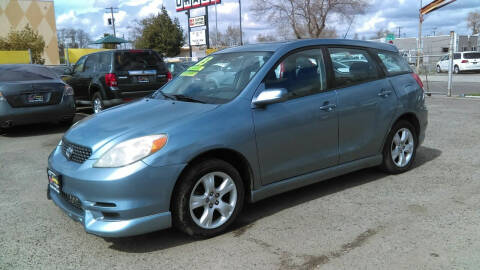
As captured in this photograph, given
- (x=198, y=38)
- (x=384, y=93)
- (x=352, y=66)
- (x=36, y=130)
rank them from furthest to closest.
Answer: (x=198, y=38)
(x=36, y=130)
(x=384, y=93)
(x=352, y=66)

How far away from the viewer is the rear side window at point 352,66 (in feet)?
15.1

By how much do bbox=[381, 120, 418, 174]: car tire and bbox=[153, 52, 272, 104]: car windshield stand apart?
1973 mm

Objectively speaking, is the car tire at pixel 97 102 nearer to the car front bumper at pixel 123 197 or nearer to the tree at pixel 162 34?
the car front bumper at pixel 123 197

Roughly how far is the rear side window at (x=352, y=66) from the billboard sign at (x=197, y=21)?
2630cm

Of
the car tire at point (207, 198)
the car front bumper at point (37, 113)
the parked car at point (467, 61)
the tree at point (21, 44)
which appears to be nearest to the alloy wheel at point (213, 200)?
the car tire at point (207, 198)

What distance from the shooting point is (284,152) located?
13.1ft

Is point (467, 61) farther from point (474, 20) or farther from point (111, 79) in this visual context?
point (474, 20)

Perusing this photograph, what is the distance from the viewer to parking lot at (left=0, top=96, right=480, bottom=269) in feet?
10.5

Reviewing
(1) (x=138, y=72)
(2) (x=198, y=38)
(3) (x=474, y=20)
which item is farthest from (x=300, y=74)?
(3) (x=474, y=20)

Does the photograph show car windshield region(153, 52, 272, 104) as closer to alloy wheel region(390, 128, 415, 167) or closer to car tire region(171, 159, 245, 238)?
car tire region(171, 159, 245, 238)

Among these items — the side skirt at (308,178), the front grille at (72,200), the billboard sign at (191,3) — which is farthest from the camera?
the billboard sign at (191,3)

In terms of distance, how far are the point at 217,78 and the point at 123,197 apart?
1709 mm

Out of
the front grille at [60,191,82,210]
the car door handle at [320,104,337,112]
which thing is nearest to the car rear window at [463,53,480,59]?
the car door handle at [320,104,337,112]

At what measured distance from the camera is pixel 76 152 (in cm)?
357
